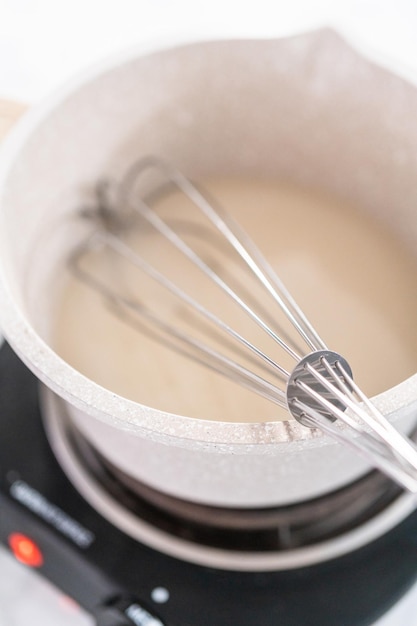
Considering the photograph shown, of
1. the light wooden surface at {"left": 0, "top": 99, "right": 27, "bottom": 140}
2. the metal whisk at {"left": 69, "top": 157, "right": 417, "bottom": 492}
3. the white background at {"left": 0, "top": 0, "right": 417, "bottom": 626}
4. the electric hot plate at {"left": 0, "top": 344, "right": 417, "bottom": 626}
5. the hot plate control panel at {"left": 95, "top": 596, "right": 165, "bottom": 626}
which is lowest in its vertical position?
the hot plate control panel at {"left": 95, "top": 596, "right": 165, "bottom": 626}

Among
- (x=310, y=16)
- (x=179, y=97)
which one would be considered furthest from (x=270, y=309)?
(x=310, y=16)

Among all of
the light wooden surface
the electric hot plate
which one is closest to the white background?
the light wooden surface

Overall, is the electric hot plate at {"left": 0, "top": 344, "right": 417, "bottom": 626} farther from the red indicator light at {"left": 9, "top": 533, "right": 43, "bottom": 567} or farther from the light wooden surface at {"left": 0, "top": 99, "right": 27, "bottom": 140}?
the light wooden surface at {"left": 0, "top": 99, "right": 27, "bottom": 140}

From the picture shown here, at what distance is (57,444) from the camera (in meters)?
0.53

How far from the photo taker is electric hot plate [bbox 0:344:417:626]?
1.54 ft

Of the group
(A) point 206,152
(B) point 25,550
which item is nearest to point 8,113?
(A) point 206,152

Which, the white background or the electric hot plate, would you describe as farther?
the white background

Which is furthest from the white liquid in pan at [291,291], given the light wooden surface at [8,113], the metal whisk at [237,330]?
the light wooden surface at [8,113]

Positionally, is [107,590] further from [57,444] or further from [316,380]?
[316,380]

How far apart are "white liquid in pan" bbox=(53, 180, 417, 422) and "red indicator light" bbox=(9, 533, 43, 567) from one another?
0.38 feet

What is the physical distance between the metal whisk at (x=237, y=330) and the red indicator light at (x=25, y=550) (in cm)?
16

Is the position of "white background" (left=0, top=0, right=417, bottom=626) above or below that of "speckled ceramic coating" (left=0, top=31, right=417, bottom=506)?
above

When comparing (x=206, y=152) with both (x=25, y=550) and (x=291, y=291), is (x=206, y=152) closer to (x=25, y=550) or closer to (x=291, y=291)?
(x=291, y=291)

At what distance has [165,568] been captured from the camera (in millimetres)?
488
